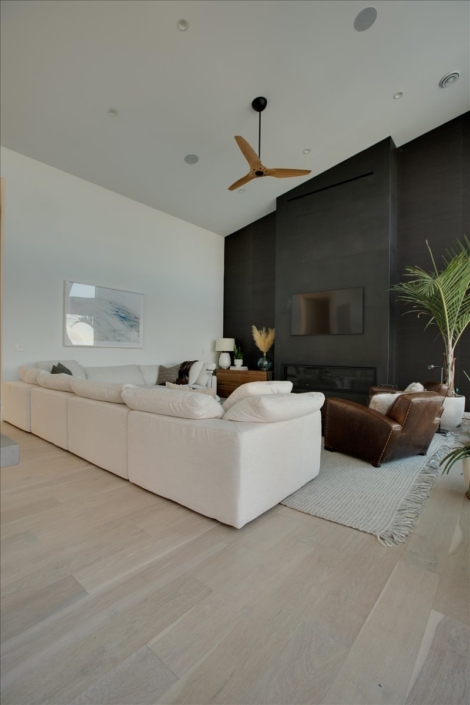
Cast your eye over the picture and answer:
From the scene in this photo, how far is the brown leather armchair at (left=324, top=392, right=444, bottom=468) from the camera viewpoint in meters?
2.58

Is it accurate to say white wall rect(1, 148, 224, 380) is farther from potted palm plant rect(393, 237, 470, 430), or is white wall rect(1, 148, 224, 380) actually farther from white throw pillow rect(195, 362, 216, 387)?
potted palm plant rect(393, 237, 470, 430)

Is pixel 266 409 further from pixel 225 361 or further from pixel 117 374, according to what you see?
pixel 225 361

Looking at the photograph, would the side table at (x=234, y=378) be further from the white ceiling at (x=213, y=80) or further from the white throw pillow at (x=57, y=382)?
the white throw pillow at (x=57, y=382)

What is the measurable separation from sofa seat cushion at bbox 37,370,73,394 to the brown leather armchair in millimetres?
2365

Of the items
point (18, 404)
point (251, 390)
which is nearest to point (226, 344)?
point (18, 404)

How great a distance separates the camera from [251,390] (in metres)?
2.11

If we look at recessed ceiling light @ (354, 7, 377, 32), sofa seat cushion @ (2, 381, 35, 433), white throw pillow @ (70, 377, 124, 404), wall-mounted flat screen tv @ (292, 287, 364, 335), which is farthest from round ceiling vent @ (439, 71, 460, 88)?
sofa seat cushion @ (2, 381, 35, 433)

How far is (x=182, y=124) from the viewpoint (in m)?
3.83

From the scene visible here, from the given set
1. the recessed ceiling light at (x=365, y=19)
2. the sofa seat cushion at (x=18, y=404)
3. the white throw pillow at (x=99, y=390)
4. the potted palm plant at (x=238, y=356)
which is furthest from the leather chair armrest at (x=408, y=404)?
the potted palm plant at (x=238, y=356)

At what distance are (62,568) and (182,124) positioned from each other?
170 inches

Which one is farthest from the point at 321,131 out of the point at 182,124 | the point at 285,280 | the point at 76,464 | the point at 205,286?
the point at 76,464

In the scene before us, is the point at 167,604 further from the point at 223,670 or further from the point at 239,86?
the point at 239,86

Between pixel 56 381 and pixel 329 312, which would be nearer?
pixel 56 381

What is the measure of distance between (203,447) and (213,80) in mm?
3563
